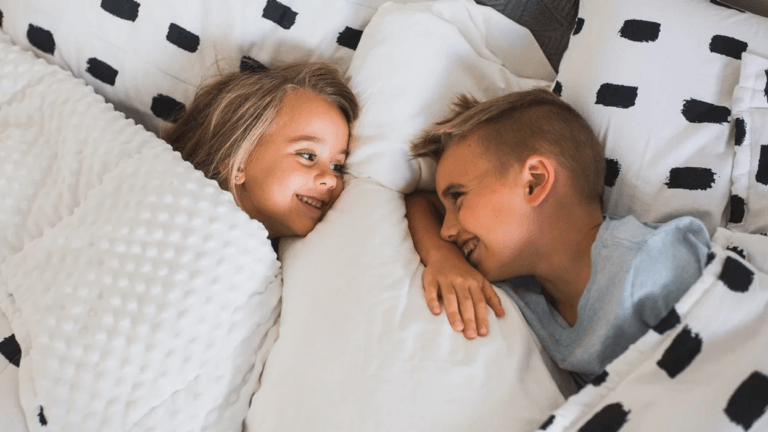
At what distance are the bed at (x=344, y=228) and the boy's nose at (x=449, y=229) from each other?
0.09 metres

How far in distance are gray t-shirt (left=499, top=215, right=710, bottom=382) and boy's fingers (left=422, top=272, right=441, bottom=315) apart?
203mm

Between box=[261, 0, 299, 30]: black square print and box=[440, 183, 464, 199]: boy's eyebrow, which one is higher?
box=[261, 0, 299, 30]: black square print

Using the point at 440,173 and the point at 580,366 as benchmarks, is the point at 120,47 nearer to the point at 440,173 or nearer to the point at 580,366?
the point at 440,173

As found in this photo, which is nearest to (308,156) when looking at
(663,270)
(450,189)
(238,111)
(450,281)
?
(238,111)

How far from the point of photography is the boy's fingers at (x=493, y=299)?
0.84m

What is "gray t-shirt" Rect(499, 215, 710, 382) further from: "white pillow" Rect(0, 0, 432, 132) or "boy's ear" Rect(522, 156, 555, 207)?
"white pillow" Rect(0, 0, 432, 132)

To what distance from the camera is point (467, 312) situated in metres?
0.80

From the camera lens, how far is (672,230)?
2.69ft

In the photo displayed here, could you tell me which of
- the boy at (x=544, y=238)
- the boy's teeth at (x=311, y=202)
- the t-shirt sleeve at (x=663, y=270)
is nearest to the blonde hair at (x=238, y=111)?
the boy's teeth at (x=311, y=202)

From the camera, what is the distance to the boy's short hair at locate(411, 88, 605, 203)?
0.93m

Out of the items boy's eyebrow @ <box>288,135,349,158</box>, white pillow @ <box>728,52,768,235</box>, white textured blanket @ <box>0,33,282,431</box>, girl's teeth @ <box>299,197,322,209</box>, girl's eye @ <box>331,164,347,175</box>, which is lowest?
white textured blanket @ <box>0,33,282,431</box>

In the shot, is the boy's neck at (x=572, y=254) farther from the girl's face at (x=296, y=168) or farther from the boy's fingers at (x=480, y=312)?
the girl's face at (x=296, y=168)

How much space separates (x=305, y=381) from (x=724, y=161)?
76 cm

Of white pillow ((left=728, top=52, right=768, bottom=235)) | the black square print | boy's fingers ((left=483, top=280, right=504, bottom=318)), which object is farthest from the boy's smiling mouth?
the black square print
